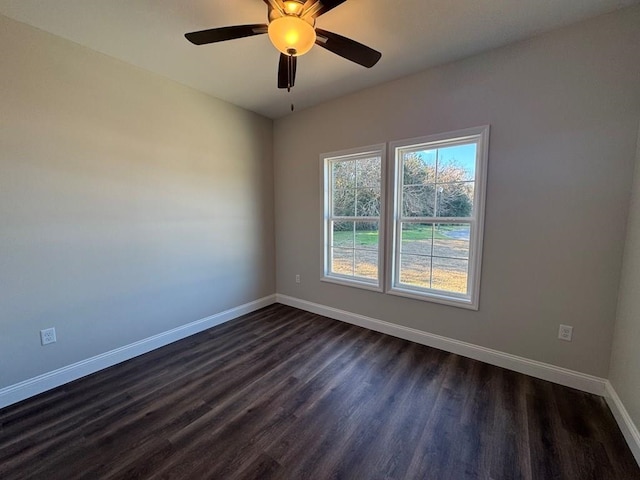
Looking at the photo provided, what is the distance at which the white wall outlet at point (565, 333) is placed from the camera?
203cm

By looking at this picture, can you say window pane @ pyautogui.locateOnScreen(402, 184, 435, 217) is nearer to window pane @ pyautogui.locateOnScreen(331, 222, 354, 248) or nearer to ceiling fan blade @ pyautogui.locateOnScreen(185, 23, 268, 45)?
window pane @ pyautogui.locateOnScreen(331, 222, 354, 248)

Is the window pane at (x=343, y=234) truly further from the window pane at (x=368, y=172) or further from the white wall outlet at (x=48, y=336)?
the white wall outlet at (x=48, y=336)

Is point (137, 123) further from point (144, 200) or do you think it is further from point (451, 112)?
point (451, 112)

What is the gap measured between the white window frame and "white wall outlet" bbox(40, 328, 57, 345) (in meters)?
2.95

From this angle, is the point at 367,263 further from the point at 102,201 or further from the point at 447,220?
the point at 102,201

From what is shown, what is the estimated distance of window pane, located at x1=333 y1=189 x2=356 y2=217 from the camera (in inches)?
127

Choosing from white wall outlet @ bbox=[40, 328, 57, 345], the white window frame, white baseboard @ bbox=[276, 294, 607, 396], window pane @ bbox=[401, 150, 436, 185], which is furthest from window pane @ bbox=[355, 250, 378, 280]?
white wall outlet @ bbox=[40, 328, 57, 345]

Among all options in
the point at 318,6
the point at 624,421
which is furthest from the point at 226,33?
the point at 624,421

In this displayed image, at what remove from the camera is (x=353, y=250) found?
Answer: 3285mm

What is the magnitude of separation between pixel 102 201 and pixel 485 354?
11.8 ft

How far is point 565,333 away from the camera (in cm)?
205

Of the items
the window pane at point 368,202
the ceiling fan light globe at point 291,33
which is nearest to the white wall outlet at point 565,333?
the window pane at point 368,202

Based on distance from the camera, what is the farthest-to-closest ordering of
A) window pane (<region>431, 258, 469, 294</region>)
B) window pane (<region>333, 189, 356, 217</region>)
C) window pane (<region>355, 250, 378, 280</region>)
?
1. window pane (<region>333, 189, 356, 217</region>)
2. window pane (<region>355, 250, 378, 280</region>)
3. window pane (<region>431, 258, 469, 294</region>)

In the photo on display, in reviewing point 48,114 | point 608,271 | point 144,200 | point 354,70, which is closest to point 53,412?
point 144,200
